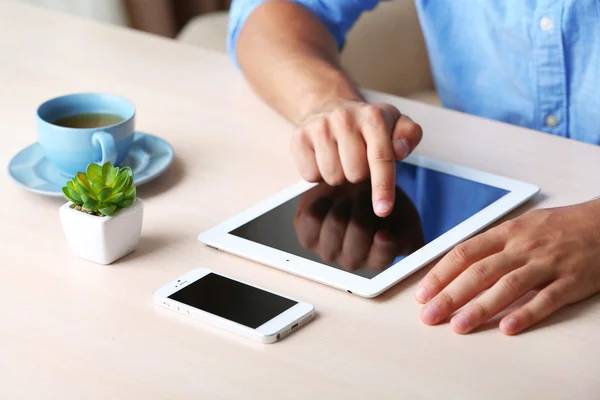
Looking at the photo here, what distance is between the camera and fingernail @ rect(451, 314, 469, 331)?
0.78 m

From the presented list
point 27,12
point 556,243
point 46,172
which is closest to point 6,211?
point 46,172

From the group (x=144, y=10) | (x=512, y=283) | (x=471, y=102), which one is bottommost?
(x=144, y=10)

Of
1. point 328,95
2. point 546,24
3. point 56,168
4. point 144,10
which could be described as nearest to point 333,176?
point 328,95

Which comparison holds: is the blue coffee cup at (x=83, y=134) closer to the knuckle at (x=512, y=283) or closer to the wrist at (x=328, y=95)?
the wrist at (x=328, y=95)

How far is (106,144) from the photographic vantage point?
97cm

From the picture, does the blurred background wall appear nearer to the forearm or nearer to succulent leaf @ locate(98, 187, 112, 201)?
the forearm

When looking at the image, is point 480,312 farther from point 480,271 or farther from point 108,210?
point 108,210

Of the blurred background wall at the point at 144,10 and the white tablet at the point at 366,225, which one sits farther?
the blurred background wall at the point at 144,10

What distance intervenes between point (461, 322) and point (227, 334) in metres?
0.21

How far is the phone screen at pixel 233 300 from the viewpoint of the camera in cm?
78

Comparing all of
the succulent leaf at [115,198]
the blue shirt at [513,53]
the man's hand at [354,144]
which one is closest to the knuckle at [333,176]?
the man's hand at [354,144]

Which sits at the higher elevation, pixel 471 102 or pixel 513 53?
pixel 513 53

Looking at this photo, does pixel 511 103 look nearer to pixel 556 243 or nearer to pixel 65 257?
pixel 556 243

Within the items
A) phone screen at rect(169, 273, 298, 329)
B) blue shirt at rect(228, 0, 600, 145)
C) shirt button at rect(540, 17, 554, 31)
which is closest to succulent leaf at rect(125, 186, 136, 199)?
phone screen at rect(169, 273, 298, 329)
